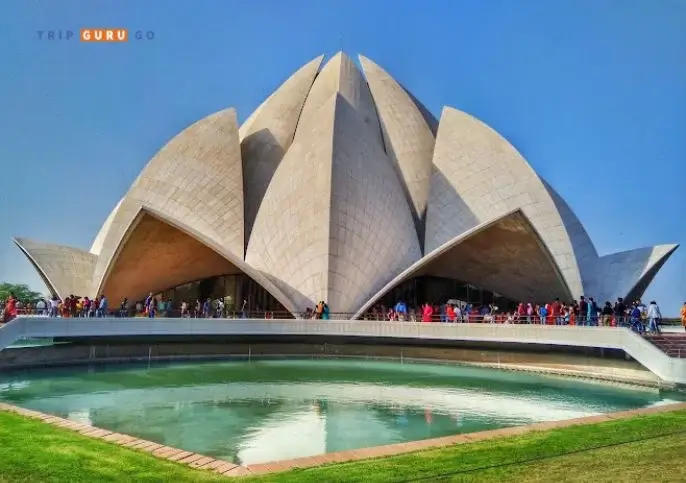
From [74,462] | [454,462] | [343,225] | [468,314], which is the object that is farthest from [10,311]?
[454,462]

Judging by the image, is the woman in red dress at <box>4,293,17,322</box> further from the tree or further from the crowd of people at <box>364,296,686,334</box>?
the tree

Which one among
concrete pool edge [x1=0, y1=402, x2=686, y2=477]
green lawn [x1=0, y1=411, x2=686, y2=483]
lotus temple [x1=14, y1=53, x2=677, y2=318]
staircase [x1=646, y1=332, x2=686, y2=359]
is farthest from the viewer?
lotus temple [x1=14, y1=53, x2=677, y2=318]

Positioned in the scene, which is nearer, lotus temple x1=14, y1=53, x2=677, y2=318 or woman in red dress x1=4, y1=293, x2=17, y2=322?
woman in red dress x1=4, y1=293, x2=17, y2=322

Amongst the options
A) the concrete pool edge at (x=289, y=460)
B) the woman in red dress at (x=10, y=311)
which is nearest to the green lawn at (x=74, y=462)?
the concrete pool edge at (x=289, y=460)

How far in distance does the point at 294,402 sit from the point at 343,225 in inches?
459

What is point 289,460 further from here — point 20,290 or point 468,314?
point 20,290

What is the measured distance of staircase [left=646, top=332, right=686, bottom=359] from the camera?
12.6m

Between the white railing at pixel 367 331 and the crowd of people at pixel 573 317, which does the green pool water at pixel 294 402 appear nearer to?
the white railing at pixel 367 331

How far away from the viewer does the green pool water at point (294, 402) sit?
718 cm

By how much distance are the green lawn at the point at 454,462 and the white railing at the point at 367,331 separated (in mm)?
7045

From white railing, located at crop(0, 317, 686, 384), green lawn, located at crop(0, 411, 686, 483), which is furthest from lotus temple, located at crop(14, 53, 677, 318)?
green lawn, located at crop(0, 411, 686, 483)

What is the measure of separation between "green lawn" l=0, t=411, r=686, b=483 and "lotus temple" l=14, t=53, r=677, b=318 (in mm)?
14426

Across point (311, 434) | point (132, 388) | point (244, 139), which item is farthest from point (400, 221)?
point (311, 434)

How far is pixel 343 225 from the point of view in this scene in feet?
69.1
